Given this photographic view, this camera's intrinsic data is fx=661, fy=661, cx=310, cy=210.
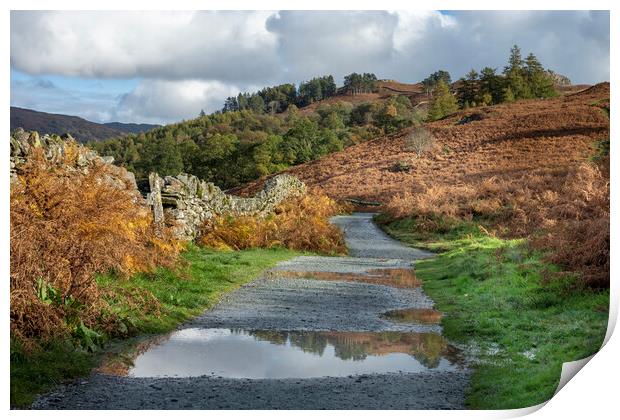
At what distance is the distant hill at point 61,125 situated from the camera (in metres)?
9.39

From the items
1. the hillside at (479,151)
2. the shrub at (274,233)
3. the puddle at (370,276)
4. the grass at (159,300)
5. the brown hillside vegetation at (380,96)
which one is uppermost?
the brown hillside vegetation at (380,96)

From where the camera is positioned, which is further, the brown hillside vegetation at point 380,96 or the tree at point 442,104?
the brown hillside vegetation at point 380,96

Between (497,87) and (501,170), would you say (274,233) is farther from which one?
(497,87)

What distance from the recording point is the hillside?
26781 millimetres

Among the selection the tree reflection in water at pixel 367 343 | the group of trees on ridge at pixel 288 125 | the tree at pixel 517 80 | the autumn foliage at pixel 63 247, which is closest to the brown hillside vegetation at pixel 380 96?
the group of trees on ridge at pixel 288 125

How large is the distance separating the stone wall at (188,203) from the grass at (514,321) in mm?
5784

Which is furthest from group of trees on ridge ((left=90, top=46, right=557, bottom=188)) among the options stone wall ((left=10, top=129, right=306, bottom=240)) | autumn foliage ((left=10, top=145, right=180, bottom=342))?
autumn foliage ((left=10, top=145, right=180, bottom=342))

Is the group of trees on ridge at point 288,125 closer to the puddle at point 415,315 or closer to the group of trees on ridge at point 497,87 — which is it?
the group of trees on ridge at point 497,87

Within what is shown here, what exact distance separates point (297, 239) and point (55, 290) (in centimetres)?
1233

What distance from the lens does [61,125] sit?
36.0ft

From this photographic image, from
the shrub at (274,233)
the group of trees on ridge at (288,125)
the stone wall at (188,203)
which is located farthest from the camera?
the group of trees on ridge at (288,125)

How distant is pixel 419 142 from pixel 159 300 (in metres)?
28.9

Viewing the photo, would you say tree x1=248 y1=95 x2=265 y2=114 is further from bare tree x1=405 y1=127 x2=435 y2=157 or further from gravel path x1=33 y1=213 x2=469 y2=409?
gravel path x1=33 y1=213 x2=469 y2=409
